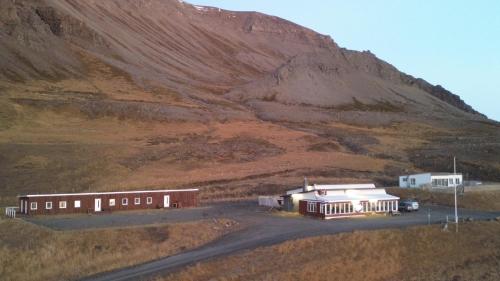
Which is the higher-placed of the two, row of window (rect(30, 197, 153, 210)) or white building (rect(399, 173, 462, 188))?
white building (rect(399, 173, 462, 188))

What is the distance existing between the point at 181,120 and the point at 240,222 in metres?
66.5

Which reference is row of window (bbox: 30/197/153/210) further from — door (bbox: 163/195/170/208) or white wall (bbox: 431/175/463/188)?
white wall (bbox: 431/175/463/188)

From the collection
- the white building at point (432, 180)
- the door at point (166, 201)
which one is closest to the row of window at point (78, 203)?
the door at point (166, 201)

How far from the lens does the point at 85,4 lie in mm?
192750

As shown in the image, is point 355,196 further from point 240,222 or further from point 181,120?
point 181,120

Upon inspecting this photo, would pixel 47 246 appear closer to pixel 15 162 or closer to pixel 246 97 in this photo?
pixel 15 162

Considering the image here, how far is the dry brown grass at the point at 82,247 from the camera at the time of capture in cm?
3109

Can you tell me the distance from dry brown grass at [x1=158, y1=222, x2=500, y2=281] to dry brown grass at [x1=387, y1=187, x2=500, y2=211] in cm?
1800

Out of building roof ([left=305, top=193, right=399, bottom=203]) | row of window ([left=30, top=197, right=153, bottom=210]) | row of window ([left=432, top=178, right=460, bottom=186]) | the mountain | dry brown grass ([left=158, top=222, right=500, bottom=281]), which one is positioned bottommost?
→ dry brown grass ([left=158, top=222, right=500, bottom=281])

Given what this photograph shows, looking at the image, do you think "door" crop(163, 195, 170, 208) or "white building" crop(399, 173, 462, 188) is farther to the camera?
"white building" crop(399, 173, 462, 188)

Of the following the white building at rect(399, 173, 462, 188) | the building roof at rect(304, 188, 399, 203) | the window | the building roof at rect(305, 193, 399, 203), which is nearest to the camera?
the building roof at rect(305, 193, 399, 203)

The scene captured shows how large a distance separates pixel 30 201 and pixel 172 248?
18.8 m

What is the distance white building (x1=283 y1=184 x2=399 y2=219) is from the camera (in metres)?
46.7

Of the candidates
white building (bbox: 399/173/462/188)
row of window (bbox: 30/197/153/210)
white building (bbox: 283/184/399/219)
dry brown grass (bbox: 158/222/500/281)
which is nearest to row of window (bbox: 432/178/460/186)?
white building (bbox: 399/173/462/188)
